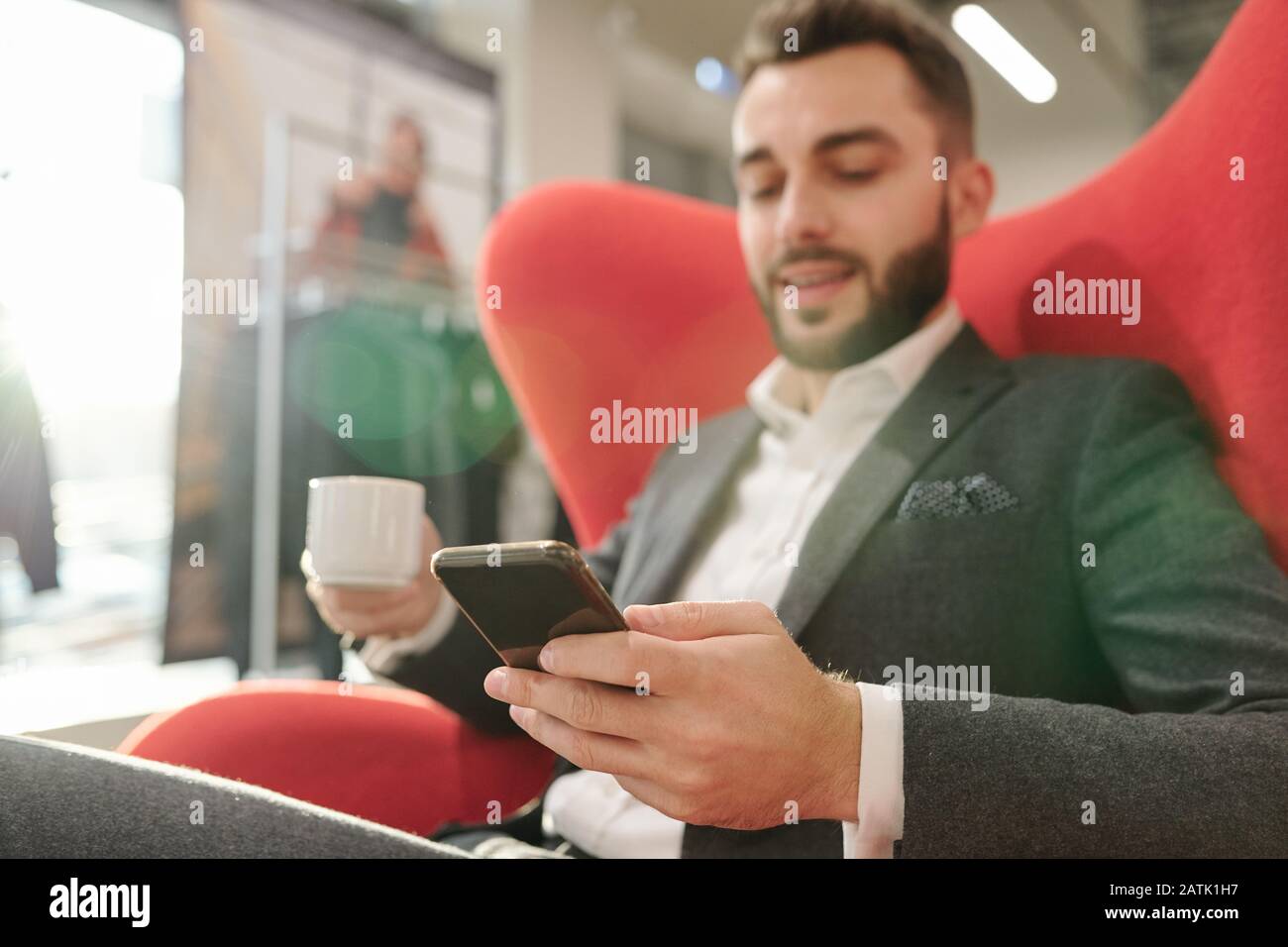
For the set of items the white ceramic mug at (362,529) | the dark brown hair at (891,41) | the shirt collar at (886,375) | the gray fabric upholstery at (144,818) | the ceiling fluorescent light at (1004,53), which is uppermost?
the ceiling fluorescent light at (1004,53)

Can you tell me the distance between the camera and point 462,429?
2.31 meters

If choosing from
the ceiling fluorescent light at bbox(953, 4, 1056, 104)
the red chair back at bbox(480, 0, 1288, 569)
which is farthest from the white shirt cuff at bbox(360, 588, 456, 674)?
the ceiling fluorescent light at bbox(953, 4, 1056, 104)

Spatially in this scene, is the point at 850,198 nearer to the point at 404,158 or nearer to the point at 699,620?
the point at 699,620

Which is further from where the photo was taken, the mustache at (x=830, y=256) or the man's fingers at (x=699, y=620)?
the mustache at (x=830, y=256)

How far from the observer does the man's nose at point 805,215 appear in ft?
2.62

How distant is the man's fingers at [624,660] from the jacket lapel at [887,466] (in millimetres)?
200

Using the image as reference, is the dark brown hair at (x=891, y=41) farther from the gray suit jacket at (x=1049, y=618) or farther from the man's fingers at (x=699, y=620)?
the man's fingers at (x=699, y=620)

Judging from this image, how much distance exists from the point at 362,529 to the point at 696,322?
539 millimetres

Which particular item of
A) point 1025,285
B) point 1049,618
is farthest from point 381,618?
point 1025,285

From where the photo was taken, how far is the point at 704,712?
0.42 m

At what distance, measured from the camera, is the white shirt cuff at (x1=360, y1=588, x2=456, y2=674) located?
2.67 feet

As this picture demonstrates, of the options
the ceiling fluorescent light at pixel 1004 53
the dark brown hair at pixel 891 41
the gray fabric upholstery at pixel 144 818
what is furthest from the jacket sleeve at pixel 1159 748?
the ceiling fluorescent light at pixel 1004 53

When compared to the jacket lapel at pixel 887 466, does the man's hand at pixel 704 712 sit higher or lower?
lower

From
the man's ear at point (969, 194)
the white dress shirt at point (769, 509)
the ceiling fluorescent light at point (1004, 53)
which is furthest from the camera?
the ceiling fluorescent light at point (1004, 53)
